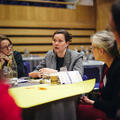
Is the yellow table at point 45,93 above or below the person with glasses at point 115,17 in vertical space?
below

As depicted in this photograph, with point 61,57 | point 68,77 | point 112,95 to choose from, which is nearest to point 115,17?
point 112,95

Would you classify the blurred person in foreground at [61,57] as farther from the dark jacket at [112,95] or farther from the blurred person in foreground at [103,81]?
the dark jacket at [112,95]

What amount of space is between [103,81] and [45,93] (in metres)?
0.67

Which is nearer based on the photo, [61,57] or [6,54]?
[6,54]

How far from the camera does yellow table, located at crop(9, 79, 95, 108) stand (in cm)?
130

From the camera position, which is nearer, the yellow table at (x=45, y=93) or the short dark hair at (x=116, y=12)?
the short dark hair at (x=116, y=12)

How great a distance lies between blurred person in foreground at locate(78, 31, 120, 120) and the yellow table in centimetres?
13

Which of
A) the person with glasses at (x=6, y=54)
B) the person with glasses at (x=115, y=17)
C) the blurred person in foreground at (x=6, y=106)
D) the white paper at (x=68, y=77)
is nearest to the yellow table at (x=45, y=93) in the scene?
the white paper at (x=68, y=77)

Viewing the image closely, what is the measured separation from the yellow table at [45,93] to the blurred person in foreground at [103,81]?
13 centimetres

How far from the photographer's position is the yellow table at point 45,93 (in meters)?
1.30

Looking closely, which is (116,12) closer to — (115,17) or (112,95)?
(115,17)

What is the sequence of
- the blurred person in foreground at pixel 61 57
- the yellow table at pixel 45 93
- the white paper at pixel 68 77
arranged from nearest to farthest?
the yellow table at pixel 45 93 → the white paper at pixel 68 77 → the blurred person in foreground at pixel 61 57

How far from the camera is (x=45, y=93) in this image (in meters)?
1.52

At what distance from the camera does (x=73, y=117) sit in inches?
63.1
